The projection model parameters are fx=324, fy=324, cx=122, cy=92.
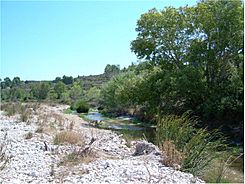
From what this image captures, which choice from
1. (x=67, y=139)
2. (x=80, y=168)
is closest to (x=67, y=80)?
(x=67, y=139)

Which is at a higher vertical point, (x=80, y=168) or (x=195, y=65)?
(x=195, y=65)

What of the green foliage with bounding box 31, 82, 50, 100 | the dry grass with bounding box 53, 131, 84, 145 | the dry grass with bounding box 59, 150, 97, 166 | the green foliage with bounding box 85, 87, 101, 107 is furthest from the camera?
the green foliage with bounding box 31, 82, 50, 100

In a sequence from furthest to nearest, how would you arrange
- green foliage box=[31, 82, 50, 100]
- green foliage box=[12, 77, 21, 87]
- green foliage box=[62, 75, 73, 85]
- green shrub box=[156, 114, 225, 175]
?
1. green foliage box=[62, 75, 73, 85]
2. green foliage box=[12, 77, 21, 87]
3. green foliage box=[31, 82, 50, 100]
4. green shrub box=[156, 114, 225, 175]

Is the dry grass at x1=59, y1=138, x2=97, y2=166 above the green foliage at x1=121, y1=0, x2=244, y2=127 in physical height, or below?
below

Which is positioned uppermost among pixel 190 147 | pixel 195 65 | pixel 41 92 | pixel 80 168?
pixel 195 65

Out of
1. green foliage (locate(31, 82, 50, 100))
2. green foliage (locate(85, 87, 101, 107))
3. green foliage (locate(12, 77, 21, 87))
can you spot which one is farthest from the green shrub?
green foliage (locate(12, 77, 21, 87))

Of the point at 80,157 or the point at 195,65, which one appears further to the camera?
the point at 195,65

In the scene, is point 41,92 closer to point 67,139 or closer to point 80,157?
point 67,139

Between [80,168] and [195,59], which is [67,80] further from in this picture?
[80,168]

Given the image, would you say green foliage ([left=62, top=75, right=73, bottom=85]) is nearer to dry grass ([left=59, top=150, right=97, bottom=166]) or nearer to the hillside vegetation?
the hillside vegetation

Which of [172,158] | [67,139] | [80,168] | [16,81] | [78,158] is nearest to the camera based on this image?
[80,168]

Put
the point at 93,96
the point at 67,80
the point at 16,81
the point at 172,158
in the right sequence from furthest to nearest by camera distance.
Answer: the point at 67,80 < the point at 16,81 < the point at 93,96 < the point at 172,158

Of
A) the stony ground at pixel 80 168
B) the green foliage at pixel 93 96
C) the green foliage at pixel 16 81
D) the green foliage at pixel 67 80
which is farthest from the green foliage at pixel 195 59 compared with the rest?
the green foliage at pixel 16 81

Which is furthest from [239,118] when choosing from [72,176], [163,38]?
[72,176]
